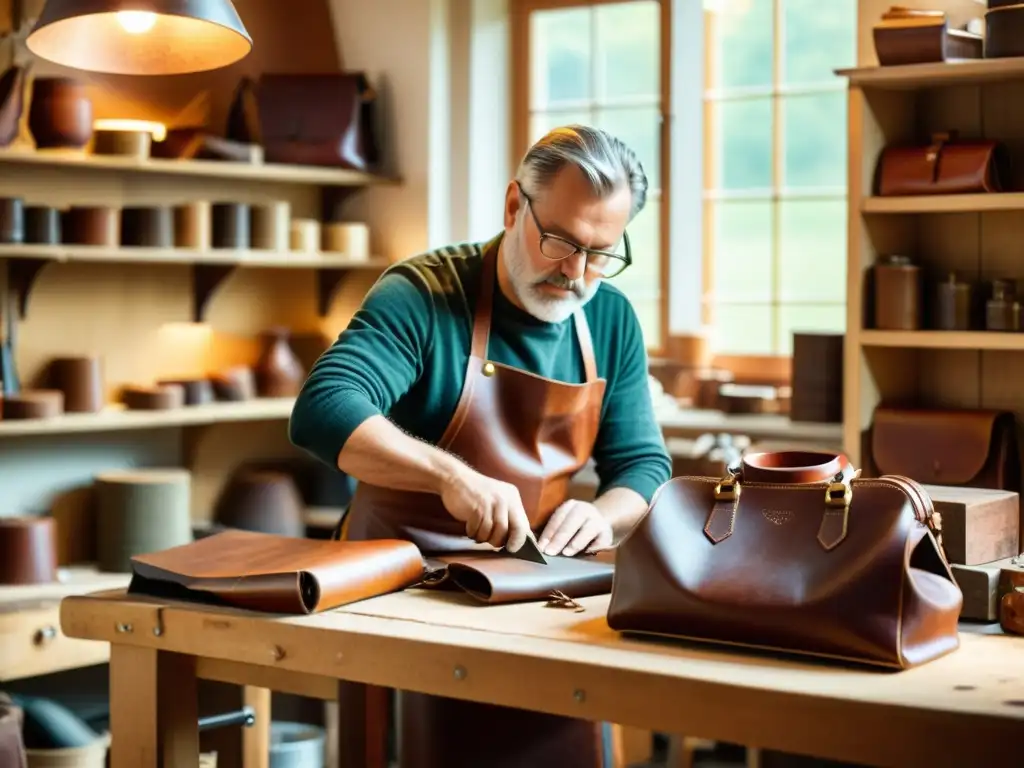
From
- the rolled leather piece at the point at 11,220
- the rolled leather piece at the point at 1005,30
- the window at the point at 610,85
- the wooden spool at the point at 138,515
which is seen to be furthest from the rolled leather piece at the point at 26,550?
the rolled leather piece at the point at 1005,30

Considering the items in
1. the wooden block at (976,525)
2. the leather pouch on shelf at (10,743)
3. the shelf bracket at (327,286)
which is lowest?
the leather pouch on shelf at (10,743)

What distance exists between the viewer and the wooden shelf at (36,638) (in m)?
3.68

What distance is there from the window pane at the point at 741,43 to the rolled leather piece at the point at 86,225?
1.94 meters

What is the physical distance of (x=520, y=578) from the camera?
6.73 feet

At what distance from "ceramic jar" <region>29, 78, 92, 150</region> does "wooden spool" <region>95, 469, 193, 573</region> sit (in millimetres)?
980

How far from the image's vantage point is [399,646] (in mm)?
1836

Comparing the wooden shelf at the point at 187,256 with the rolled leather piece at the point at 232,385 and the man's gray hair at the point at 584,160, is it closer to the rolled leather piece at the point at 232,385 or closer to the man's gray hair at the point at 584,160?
the rolled leather piece at the point at 232,385

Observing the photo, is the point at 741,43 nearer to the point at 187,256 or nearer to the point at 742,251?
the point at 742,251

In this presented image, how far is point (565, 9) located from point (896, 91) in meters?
1.42

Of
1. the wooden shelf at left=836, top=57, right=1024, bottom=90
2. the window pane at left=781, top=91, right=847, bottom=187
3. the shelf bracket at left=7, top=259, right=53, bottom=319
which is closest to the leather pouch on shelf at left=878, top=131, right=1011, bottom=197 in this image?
the wooden shelf at left=836, top=57, right=1024, bottom=90

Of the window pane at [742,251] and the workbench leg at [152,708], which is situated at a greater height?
the window pane at [742,251]

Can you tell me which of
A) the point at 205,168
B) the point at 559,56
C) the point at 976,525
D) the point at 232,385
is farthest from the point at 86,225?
the point at 976,525

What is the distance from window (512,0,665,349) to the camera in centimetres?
470

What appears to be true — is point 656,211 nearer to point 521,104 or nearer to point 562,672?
point 521,104
